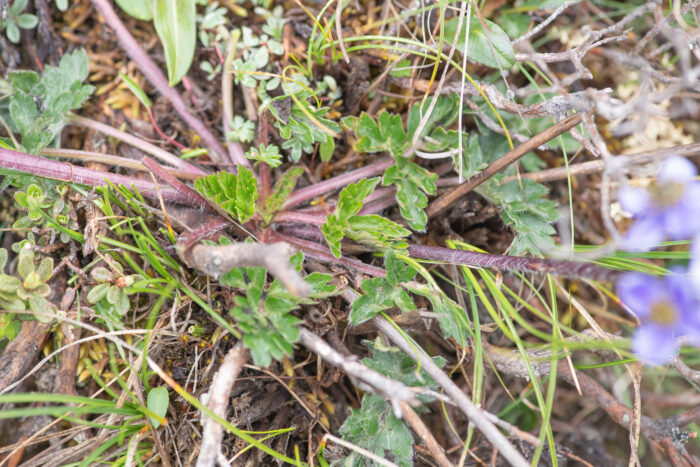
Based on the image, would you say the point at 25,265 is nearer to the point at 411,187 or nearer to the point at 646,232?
the point at 411,187

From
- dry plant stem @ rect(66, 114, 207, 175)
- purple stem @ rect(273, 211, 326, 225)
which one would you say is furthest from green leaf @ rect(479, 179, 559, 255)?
dry plant stem @ rect(66, 114, 207, 175)

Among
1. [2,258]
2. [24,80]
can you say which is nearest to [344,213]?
[2,258]

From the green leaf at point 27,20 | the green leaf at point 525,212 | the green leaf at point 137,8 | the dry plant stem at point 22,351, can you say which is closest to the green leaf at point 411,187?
the green leaf at point 525,212

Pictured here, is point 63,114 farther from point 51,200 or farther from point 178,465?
point 178,465

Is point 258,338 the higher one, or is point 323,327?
point 258,338

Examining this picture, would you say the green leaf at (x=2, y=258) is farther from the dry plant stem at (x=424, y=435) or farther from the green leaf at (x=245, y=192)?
the dry plant stem at (x=424, y=435)

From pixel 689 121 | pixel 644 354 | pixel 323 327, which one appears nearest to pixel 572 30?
pixel 689 121
